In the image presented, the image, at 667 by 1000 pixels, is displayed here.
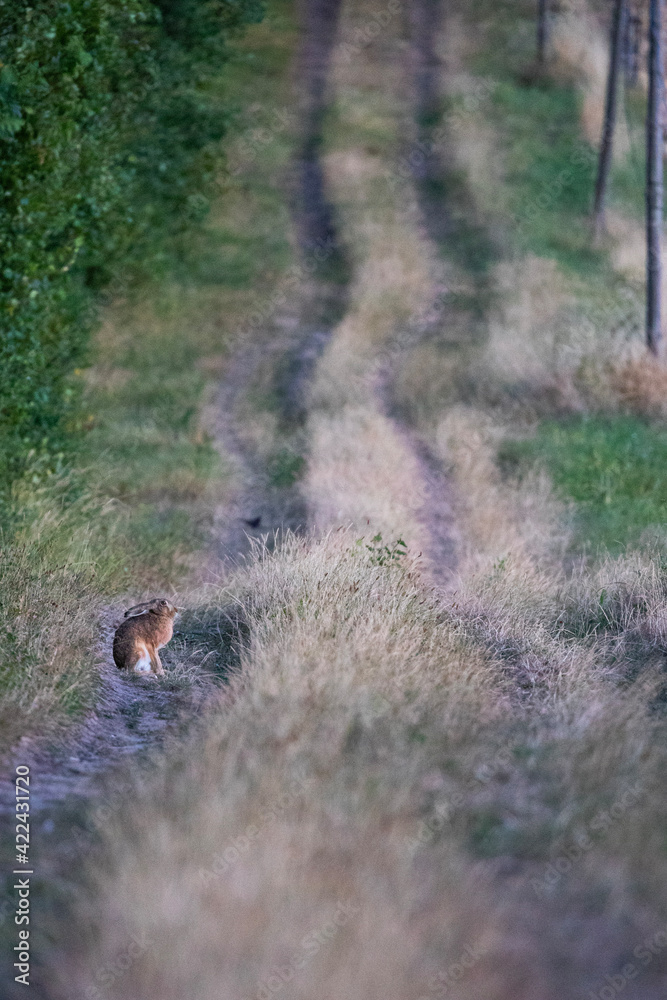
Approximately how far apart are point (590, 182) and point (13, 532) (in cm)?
2280

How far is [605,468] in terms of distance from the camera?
11.2m

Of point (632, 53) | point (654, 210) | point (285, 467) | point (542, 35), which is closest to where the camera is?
point (285, 467)

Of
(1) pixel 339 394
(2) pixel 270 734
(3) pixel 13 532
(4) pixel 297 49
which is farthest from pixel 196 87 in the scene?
(4) pixel 297 49

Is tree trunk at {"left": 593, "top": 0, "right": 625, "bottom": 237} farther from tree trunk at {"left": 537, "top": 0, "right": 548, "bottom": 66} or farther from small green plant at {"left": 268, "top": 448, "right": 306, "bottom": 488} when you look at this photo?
small green plant at {"left": 268, "top": 448, "right": 306, "bottom": 488}

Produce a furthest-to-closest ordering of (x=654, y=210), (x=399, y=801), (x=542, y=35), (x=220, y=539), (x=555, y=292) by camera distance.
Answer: (x=542, y=35), (x=555, y=292), (x=654, y=210), (x=220, y=539), (x=399, y=801)

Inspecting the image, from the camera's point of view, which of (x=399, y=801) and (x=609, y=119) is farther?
(x=609, y=119)

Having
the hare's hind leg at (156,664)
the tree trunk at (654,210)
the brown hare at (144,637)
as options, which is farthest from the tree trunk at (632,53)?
the hare's hind leg at (156,664)

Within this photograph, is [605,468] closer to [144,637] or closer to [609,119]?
[144,637]

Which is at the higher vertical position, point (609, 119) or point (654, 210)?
point (654, 210)

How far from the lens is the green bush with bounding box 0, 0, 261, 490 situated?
761cm

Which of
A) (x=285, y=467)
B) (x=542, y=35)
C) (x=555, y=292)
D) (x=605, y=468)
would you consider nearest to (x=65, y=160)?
(x=285, y=467)

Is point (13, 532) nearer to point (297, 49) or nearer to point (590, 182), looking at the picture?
point (590, 182)

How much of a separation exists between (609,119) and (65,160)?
1728 cm

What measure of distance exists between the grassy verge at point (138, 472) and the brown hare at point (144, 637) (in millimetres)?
184
